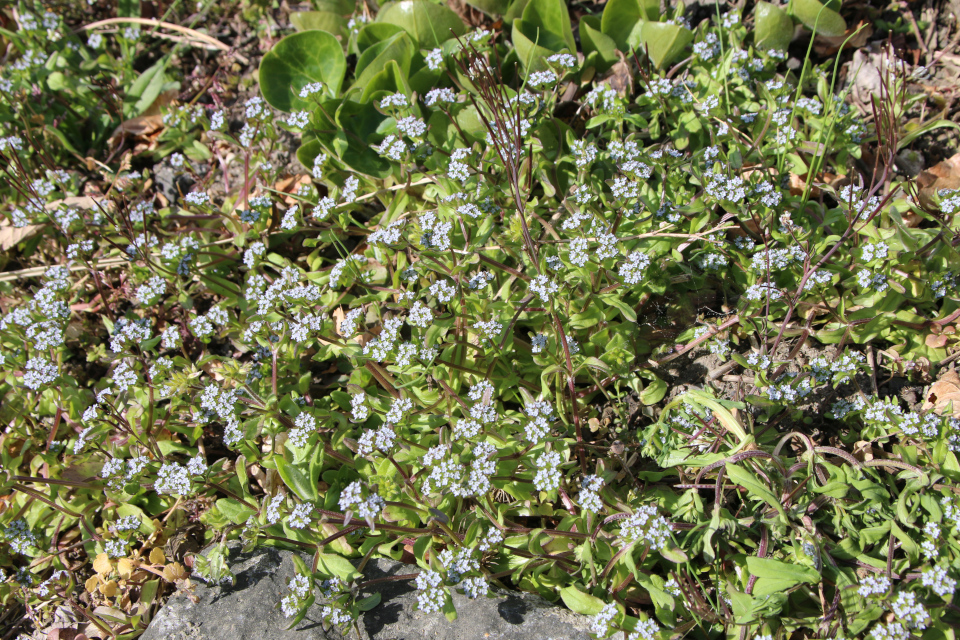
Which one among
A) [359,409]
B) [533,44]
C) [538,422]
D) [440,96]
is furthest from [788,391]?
[533,44]

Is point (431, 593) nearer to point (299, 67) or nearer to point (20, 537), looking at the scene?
point (20, 537)

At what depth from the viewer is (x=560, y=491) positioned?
12.4ft

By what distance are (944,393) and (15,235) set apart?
6.98 meters

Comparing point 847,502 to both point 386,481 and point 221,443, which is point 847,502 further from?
point 221,443

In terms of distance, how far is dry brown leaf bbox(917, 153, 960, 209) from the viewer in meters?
4.63

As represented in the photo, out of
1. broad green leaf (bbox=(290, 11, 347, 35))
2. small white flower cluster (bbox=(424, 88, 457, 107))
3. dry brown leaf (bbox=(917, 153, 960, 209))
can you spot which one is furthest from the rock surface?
broad green leaf (bbox=(290, 11, 347, 35))

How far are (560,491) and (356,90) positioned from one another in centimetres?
337

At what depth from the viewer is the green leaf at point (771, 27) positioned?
4.88 meters

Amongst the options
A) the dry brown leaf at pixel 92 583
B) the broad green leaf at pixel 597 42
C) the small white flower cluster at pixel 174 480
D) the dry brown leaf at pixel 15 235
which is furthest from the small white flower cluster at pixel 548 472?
the dry brown leaf at pixel 15 235

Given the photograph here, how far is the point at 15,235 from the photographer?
5.54 metres

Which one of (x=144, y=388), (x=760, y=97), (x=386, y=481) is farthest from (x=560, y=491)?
(x=760, y=97)

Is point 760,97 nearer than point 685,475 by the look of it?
No

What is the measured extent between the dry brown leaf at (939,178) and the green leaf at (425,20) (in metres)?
3.59

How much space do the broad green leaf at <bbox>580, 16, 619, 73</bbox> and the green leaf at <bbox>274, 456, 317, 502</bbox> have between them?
3795mm
